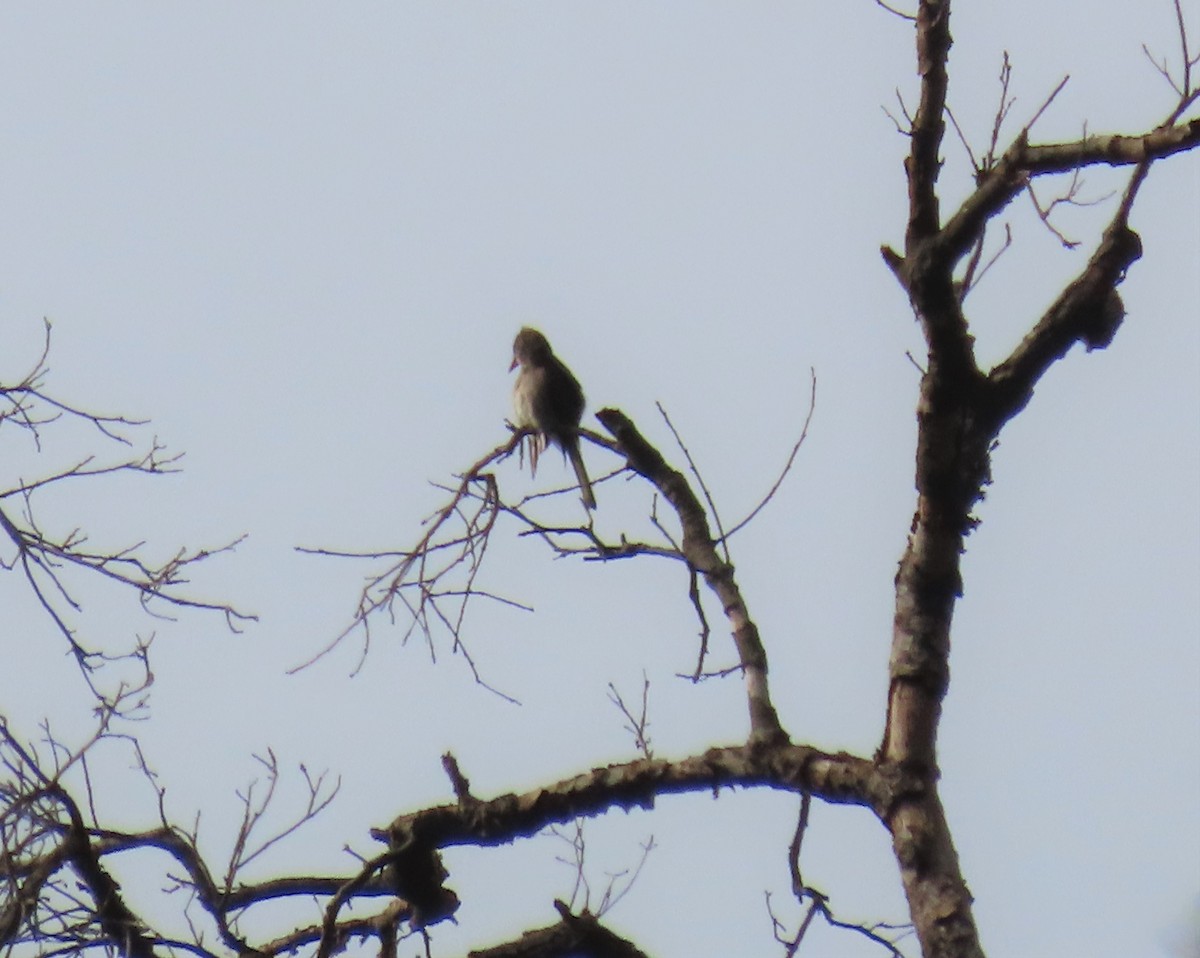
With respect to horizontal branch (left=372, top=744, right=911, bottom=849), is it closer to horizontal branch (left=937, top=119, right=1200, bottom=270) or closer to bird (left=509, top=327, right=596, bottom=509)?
horizontal branch (left=937, top=119, right=1200, bottom=270)

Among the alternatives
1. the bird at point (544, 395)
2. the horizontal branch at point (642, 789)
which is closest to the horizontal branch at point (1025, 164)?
the horizontal branch at point (642, 789)

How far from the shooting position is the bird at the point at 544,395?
7883 millimetres

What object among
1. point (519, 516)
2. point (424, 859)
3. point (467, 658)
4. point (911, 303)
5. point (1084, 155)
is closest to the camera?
point (1084, 155)

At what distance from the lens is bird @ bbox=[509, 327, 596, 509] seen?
25.9ft

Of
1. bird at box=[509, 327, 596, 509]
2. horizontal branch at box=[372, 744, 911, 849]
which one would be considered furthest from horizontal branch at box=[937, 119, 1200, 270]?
bird at box=[509, 327, 596, 509]

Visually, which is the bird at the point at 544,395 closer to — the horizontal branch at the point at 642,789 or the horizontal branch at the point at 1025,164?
the horizontal branch at the point at 642,789

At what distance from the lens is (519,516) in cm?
491

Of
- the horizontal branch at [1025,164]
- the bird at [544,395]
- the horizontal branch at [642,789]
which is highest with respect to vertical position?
the bird at [544,395]

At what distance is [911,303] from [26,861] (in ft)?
10.9

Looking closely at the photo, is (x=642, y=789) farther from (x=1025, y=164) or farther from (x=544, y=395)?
(x=544, y=395)

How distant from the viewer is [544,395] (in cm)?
861

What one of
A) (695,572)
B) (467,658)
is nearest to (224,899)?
(467,658)

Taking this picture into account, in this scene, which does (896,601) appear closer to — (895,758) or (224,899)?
(895,758)

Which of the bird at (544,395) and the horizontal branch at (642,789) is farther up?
the bird at (544,395)
